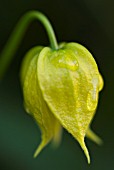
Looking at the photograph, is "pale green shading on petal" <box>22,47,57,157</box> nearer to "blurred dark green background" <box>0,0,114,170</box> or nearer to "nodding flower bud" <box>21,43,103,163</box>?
"nodding flower bud" <box>21,43,103,163</box>

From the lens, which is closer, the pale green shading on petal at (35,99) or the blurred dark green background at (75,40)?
the pale green shading on petal at (35,99)

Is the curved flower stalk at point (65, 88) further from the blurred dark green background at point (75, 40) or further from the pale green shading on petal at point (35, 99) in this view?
the blurred dark green background at point (75, 40)

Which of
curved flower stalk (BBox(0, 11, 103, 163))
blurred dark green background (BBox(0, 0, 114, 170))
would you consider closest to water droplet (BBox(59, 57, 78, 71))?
curved flower stalk (BBox(0, 11, 103, 163))

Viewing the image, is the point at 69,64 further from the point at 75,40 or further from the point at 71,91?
the point at 75,40

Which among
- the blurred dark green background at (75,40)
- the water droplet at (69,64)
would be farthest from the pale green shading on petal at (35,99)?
the blurred dark green background at (75,40)

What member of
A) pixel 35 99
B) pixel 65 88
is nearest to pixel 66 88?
pixel 65 88

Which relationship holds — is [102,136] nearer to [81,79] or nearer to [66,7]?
[66,7]

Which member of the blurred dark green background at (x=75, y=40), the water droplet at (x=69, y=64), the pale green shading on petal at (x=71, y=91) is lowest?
the blurred dark green background at (x=75, y=40)

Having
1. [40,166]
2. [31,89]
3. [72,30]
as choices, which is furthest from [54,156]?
[31,89]
